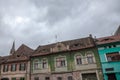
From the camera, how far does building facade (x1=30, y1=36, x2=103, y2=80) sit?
80.0 ft

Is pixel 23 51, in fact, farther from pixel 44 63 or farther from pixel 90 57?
pixel 90 57

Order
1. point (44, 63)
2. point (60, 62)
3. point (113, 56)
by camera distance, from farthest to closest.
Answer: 1. point (44, 63)
2. point (60, 62)
3. point (113, 56)

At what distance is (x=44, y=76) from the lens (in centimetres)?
2706

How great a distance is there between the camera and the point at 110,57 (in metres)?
23.7

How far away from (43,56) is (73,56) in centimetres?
671

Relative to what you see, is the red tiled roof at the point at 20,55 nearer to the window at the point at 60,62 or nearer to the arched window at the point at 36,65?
the arched window at the point at 36,65

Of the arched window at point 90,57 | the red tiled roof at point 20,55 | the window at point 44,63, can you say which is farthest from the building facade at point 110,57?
the red tiled roof at point 20,55

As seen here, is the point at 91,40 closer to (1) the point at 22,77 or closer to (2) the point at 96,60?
(2) the point at 96,60

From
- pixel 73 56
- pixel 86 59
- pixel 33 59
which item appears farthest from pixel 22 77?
pixel 86 59

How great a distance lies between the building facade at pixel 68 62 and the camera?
24375 mm

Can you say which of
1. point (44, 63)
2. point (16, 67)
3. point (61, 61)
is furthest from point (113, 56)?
point (16, 67)

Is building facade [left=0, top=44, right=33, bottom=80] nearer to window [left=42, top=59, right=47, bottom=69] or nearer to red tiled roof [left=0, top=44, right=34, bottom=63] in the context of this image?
red tiled roof [left=0, top=44, right=34, bottom=63]

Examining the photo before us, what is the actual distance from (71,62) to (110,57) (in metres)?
7.23

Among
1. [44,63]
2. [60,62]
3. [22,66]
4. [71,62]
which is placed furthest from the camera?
[22,66]
